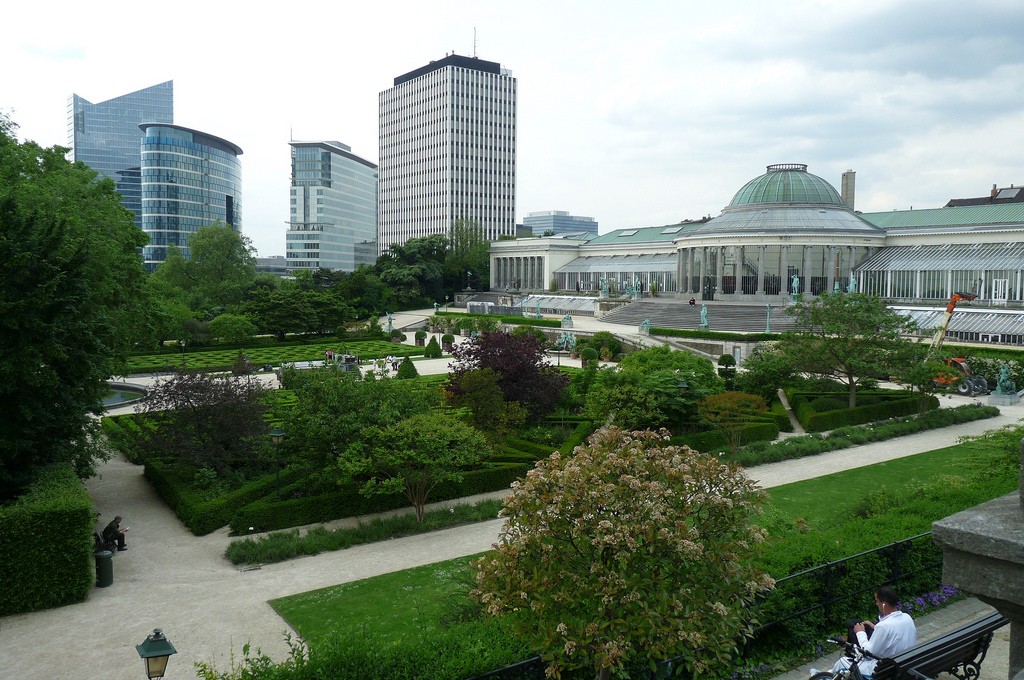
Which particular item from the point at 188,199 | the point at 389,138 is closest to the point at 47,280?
the point at 188,199

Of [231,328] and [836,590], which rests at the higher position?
[231,328]

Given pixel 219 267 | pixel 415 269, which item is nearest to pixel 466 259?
pixel 415 269

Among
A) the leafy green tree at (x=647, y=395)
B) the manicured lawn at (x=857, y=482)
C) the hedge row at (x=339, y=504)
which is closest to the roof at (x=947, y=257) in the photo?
the manicured lawn at (x=857, y=482)

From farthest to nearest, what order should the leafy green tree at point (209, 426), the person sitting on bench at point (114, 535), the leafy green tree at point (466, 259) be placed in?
the leafy green tree at point (466, 259) → the leafy green tree at point (209, 426) → the person sitting on bench at point (114, 535)

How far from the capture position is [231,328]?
56688 mm

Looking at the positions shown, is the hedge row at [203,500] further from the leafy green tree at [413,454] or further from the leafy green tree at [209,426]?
the leafy green tree at [413,454]

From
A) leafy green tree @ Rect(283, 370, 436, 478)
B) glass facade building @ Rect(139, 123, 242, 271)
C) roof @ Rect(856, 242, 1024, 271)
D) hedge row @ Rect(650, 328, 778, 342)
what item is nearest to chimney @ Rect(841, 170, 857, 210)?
roof @ Rect(856, 242, 1024, 271)

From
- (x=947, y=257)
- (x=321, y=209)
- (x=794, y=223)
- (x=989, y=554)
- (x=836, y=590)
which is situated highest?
(x=321, y=209)

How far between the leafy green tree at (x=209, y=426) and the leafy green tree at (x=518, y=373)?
6.78 metres

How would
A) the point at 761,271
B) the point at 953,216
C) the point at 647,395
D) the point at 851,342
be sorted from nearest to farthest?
1. the point at 647,395
2. the point at 851,342
3. the point at 953,216
4. the point at 761,271

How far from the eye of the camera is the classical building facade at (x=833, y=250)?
59.0m

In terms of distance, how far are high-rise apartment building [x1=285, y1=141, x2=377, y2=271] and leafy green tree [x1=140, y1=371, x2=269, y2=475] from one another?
140 m

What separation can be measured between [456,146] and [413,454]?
127 m

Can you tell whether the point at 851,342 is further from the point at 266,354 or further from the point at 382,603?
the point at 266,354
